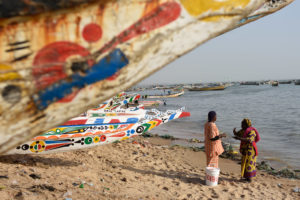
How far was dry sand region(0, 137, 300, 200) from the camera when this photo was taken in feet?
13.5

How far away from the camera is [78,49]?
45.6 inches

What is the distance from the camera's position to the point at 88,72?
1.18 metres

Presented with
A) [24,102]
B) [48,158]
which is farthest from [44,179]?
[24,102]

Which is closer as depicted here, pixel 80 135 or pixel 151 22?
pixel 151 22

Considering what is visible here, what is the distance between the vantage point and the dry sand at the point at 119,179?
4105 mm

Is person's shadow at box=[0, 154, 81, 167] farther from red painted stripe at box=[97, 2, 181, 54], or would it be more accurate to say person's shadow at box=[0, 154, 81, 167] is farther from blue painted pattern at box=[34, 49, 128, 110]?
red painted stripe at box=[97, 2, 181, 54]

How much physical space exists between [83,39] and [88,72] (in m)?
0.17

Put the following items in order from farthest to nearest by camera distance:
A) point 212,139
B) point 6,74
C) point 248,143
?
point 248,143 → point 212,139 → point 6,74

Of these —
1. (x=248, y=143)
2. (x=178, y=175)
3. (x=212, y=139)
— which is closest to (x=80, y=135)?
(x=178, y=175)

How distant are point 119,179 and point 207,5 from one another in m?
5.02

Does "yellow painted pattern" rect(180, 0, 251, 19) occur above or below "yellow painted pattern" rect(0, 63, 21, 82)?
above

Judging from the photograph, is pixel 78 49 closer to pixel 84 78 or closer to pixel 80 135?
pixel 84 78

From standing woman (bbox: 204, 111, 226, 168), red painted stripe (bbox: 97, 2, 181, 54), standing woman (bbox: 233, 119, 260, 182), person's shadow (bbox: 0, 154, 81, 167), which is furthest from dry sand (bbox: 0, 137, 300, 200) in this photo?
red painted stripe (bbox: 97, 2, 181, 54)

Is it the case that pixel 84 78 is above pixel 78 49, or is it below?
below
